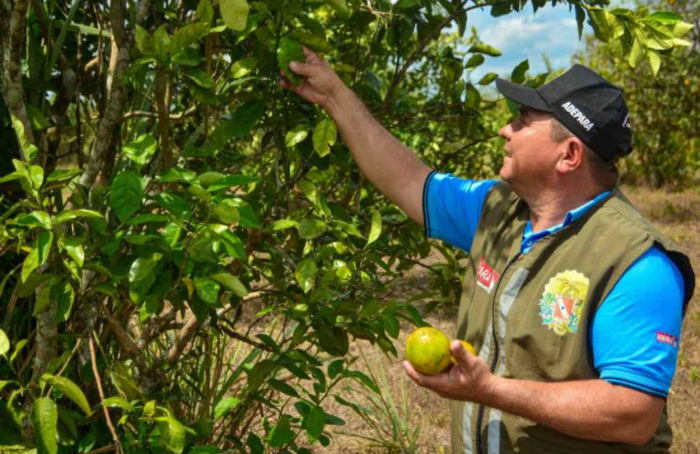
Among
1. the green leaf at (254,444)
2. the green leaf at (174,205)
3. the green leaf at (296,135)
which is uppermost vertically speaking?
the green leaf at (174,205)

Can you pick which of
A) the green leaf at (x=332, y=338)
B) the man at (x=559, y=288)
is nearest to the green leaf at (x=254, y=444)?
the green leaf at (x=332, y=338)

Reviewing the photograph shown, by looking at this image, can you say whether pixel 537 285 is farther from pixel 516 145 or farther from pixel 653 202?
pixel 653 202

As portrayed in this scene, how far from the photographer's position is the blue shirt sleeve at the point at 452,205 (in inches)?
94.0

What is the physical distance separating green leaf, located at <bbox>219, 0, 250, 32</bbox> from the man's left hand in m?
0.82

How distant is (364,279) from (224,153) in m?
0.66

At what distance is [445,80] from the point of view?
267cm

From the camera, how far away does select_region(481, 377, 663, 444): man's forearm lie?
1652 millimetres

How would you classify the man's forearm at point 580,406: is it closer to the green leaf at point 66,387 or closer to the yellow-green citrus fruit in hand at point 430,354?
the yellow-green citrus fruit in hand at point 430,354

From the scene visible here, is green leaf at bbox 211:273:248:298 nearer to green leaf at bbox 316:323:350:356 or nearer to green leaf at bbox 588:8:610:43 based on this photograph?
green leaf at bbox 316:323:350:356

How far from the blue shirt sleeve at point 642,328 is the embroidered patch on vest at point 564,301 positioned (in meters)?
0.05

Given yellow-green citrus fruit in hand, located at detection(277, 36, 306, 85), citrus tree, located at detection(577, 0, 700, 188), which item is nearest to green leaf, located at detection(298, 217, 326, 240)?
yellow-green citrus fruit in hand, located at detection(277, 36, 306, 85)

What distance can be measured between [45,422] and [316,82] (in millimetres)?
1095

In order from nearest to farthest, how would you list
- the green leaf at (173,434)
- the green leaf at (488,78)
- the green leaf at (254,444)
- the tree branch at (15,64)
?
the green leaf at (173,434) < the tree branch at (15,64) < the green leaf at (254,444) < the green leaf at (488,78)

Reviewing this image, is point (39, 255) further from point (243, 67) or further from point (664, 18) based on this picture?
point (664, 18)
